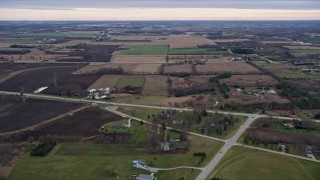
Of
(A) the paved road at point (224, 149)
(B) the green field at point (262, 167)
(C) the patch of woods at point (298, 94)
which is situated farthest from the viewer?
(C) the patch of woods at point (298, 94)

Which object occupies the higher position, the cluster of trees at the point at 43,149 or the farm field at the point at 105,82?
the farm field at the point at 105,82

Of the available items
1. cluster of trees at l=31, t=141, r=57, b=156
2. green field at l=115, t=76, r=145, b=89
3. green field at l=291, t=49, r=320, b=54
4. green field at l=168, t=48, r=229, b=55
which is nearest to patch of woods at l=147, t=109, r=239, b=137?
cluster of trees at l=31, t=141, r=57, b=156

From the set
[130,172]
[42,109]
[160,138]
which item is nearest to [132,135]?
[160,138]

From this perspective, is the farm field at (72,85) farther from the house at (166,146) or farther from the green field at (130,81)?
the house at (166,146)

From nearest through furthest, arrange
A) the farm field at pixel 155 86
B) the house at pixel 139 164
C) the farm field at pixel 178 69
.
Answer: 1. the house at pixel 139 164
2. the farm field at pixel 155 86
3. the farm field at pixel 178 69

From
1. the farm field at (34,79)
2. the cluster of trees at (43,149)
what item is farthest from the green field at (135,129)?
the farm field at (34,79)

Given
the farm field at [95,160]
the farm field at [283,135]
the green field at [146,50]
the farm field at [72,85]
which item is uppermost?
the green field at [146,50]

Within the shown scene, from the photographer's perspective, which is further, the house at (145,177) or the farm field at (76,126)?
the farm field at (76,126)

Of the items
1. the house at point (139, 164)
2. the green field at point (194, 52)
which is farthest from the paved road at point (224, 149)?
the green field at point (194, 52)

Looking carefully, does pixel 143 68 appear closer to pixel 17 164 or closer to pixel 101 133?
pixel 101 133
